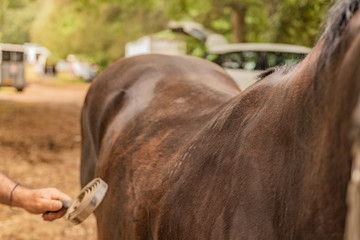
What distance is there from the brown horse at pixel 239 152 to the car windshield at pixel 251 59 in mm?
6201

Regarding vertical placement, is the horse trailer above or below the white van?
below

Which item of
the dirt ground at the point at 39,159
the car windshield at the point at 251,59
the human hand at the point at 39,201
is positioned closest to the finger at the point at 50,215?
the human hand at the point at 39,201

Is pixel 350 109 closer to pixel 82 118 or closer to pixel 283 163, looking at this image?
pixel 283 163

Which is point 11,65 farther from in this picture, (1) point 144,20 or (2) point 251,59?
(2) point 251,59

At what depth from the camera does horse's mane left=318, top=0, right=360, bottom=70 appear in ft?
3.34

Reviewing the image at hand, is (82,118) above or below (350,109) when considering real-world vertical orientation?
below

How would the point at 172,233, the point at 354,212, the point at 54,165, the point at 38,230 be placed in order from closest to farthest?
1. the point at 354,212
2. the point at 172,233
3. the point at 38,230
4. the point at 54,165

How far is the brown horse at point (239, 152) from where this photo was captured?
1005mm

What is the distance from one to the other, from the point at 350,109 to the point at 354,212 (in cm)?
25

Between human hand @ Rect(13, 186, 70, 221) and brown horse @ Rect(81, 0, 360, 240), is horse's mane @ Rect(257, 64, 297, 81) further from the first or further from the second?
human hand @ Rect(13, 186, 70, 221)

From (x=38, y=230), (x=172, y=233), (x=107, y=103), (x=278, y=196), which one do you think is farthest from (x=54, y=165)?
(x=278, y=196)

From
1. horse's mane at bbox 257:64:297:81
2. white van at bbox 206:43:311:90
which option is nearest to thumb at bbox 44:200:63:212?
horse's mane at bbox 257:64:297:81

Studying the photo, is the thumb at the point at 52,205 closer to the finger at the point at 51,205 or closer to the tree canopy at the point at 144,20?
the finger at the point at 51,205

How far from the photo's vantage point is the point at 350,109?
92 centimetres
